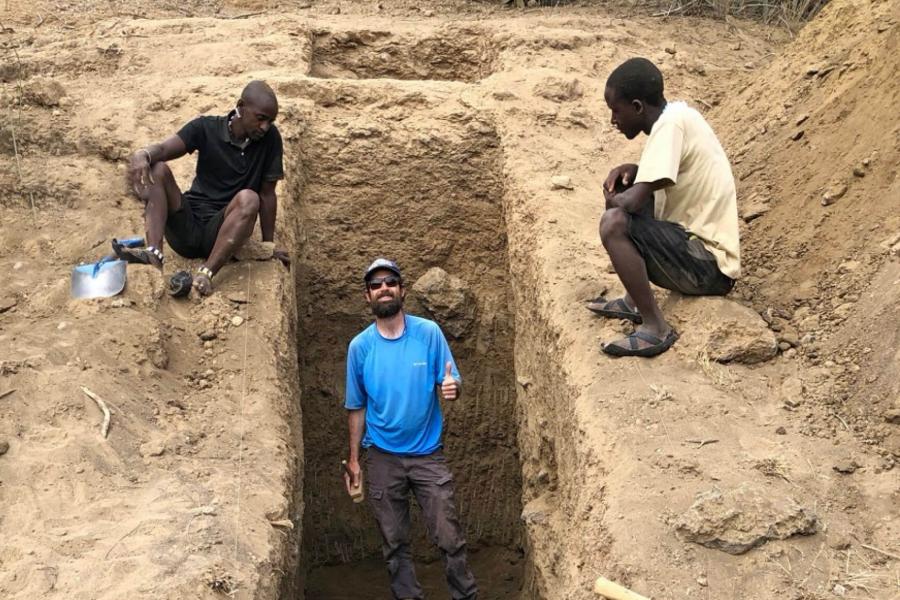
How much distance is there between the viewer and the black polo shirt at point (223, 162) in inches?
223

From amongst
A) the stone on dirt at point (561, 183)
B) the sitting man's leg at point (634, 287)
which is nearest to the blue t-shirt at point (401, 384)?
the sitting man's leg at point (634, 287)

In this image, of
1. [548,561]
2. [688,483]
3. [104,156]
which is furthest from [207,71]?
[688,483]

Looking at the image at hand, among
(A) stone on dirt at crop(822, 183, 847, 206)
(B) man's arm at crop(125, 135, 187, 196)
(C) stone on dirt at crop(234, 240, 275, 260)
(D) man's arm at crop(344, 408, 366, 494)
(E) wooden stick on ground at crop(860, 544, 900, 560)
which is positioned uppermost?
(B) man's arm at crop(125, 135, 187, 196)

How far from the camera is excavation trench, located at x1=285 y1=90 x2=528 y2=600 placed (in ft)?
23.8

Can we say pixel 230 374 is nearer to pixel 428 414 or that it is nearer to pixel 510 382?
pixel 428 414

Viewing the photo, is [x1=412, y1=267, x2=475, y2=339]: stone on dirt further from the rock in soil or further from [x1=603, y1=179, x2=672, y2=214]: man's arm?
the rock in soil

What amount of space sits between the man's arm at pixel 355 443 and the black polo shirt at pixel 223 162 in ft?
4.39

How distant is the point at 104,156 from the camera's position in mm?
6730

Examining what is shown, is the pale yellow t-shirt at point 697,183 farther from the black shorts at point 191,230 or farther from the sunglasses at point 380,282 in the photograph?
the black shorts at point 191,230

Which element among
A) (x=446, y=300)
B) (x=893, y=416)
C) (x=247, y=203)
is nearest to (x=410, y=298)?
(x=446, y=300)

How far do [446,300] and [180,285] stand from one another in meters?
2.32

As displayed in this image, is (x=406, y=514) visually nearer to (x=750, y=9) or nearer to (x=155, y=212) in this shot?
(x=155, y=212)

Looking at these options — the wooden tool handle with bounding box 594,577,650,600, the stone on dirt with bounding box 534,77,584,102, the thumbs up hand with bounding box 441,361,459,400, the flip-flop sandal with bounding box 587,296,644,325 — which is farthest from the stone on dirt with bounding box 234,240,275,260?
the wooden tool handle with bounding box 594,577,650,600

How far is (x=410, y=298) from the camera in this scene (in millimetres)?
7418
